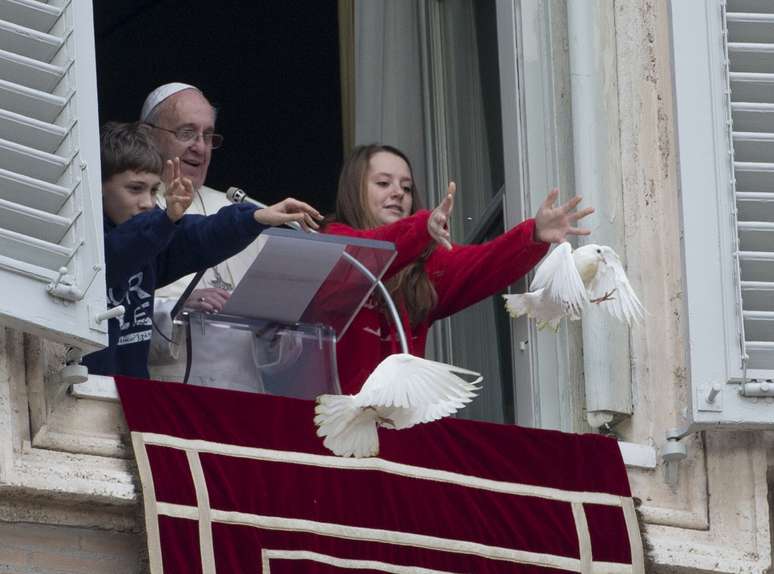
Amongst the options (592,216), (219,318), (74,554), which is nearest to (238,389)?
(219,318)

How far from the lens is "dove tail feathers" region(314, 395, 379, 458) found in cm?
610

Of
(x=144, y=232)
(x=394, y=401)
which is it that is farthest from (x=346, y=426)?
(x=144, y=232)

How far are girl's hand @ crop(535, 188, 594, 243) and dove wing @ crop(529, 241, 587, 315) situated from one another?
0.13 metres

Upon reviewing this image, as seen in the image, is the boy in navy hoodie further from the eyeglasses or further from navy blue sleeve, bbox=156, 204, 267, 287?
the eyeglasses

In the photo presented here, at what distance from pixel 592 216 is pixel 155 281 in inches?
47.5

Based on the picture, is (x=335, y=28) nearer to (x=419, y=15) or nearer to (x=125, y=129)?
(x=419, y=15)

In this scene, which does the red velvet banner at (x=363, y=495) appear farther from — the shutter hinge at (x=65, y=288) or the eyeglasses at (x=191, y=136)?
the eyeglasses at (x=191, y=136)

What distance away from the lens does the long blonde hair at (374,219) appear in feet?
23.1

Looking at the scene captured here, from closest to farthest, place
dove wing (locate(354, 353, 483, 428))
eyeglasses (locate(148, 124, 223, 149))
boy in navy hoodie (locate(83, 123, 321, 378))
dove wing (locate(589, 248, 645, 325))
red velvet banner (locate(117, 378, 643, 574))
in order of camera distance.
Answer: dove wing (locate(354, 353, 483, 428))
red velvet banner (locate(117, 378, 643, 574))
boy in navy hoodie (locate(83, 123, 321, 378))
dove wing (locate(589, 248, 645, 325))
eyeglasses (locate(148, 124, 223, 149))

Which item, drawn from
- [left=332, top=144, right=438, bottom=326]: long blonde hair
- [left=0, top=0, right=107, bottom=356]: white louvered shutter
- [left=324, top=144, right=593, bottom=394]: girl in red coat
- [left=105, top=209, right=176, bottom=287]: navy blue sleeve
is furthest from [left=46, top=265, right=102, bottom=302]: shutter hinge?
[left=332, top=144, right=438, bottom=326]: long blonde hair

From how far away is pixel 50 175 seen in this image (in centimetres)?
633

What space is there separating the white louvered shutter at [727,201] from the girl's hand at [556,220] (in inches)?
12.9

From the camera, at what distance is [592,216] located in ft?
23.4

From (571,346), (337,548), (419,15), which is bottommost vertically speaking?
(337,548)
